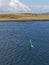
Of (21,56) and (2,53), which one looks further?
(2,53)

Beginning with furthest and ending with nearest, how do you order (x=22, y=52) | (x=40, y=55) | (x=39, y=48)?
1. (x=39, y=48)
2. (x=22, y=52)
3. (x=40, y=55)

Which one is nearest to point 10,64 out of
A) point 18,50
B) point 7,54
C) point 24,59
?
point 24,59

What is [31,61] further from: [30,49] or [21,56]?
[30,49]

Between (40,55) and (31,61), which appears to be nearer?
(31,61)

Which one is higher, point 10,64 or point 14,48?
point 10,64

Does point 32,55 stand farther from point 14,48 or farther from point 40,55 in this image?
point 14,48

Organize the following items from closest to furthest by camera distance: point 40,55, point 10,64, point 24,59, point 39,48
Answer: point 10,64 < point 24,59 < point 40,55 < point 39,48

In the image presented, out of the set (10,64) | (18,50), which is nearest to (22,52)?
(18,50)

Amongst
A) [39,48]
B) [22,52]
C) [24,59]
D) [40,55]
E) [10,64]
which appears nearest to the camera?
[10,64]

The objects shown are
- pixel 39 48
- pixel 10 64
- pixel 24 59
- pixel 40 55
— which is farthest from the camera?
pixel 39 48
